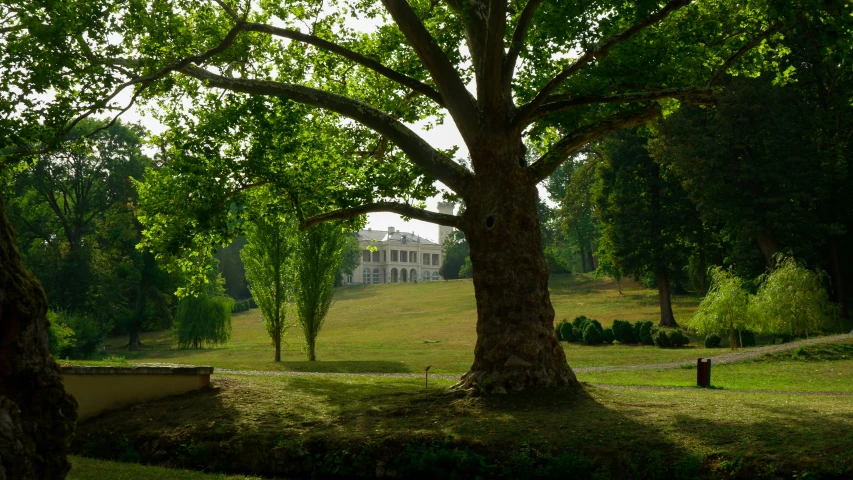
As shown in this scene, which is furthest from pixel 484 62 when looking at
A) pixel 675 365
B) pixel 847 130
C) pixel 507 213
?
pixel 847 130

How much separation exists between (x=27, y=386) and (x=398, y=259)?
140369 mm

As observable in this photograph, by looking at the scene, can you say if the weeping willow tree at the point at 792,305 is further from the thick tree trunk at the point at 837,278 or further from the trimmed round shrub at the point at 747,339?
the thick tree trunk at the point at 837,278

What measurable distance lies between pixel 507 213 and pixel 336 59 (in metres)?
6.99

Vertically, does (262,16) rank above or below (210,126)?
above

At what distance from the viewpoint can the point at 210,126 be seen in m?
14.6

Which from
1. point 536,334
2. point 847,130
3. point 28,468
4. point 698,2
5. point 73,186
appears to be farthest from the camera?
point 73,186

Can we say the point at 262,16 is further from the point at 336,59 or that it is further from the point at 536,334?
the point at 536,334

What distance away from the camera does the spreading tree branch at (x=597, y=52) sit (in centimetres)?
1249

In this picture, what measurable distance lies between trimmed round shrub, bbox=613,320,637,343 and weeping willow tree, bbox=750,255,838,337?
Answer: 8845 millimetres

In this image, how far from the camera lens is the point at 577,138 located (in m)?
14.4

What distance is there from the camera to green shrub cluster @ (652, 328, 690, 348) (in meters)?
35.8

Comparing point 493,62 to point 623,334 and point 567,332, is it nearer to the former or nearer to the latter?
point 623,334

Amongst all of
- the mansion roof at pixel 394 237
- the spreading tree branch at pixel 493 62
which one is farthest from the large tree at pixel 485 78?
the mansion roof at pixel 394 237

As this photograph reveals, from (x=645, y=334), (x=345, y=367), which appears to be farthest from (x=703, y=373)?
(x=645, y=334)
